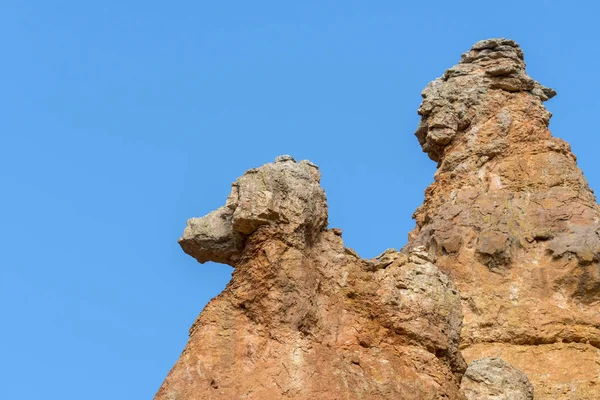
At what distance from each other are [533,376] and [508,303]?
179cm

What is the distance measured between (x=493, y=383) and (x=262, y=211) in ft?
11.4

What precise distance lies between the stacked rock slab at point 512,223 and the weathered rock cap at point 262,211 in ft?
27.4

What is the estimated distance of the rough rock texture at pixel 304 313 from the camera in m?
13.6

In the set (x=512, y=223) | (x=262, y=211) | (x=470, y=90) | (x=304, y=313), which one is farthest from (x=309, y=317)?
(x=470, y=90)

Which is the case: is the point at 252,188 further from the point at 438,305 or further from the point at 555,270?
the point at 555,270

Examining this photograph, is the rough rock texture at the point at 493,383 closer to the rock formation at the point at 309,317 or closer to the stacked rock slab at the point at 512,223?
the rock formation at the point at 309,317

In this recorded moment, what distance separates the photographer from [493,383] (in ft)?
50.9

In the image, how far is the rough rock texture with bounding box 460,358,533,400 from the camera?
15398mm

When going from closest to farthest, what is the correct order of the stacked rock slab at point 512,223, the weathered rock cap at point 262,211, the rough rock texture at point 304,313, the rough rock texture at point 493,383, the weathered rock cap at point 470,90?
the rough rock texture at point 304,313 → the weathered rock cap at point 262,211 → the rough rock texture at point 493,383 → the stacked rock slab at point 512,223 → the weathered rock cap at point 470,90

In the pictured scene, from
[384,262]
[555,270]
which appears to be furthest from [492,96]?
[384,262]

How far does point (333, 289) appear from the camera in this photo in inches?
583

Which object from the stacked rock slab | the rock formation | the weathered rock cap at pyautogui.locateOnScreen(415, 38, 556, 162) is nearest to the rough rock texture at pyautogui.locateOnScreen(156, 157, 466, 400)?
the rock formation

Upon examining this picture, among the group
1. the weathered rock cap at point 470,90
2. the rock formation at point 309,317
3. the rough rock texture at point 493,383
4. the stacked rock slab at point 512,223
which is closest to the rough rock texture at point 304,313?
the rock formation at point 309,317

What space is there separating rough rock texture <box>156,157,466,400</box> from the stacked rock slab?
24.4 feet
